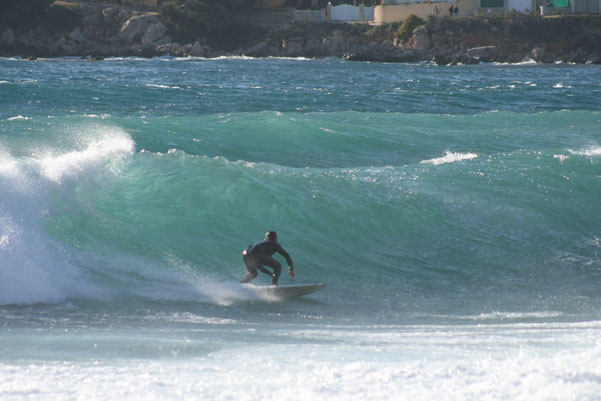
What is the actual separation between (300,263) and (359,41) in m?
Result: 64.4

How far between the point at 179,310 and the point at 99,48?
7124cm

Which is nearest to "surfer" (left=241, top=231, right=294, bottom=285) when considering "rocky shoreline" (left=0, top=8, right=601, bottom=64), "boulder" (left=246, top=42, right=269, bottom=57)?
"rocky shoreline" (left=0, top=8, right=601, bottom=64)

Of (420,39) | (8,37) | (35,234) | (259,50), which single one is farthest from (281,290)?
(8,37)

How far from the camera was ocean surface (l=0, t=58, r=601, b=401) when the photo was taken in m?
5.79

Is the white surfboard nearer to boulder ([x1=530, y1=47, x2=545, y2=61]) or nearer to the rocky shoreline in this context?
the rocky shoreline

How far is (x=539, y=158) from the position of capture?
16562mm

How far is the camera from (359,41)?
72.6 metres

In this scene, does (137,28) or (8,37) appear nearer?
(8,37)

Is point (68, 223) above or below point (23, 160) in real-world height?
below

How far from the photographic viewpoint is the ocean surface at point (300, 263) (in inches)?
228

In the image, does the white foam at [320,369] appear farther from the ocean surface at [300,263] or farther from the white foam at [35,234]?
the white foam at [35,234]

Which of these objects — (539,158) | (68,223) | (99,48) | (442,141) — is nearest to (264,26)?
(99,48)

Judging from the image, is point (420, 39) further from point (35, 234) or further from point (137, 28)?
point (35, 234)

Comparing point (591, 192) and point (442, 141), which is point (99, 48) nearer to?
point (442, 141)
